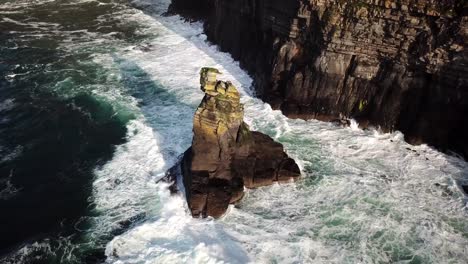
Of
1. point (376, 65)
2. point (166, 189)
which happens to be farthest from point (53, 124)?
point (376, 65)

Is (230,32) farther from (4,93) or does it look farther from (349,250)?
(349,250)

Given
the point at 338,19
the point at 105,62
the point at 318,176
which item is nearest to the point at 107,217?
the point at 318,176

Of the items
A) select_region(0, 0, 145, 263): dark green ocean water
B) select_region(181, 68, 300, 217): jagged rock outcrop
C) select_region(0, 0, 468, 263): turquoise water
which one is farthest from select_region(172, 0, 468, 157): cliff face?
select_region(0, 0, 145, 263): dark green ocean water

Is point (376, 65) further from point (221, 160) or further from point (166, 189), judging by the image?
point (166, 189)

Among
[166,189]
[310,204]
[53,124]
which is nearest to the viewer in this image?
[310,204]

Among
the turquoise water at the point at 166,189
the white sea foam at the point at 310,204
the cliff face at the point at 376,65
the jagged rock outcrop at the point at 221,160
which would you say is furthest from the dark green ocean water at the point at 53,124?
the cliff face at the point at 376,65

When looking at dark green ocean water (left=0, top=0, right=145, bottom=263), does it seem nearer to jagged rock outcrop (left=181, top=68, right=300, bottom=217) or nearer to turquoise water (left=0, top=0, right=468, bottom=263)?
turquoise water (left=0, top=0, right=468, bottom=263)
